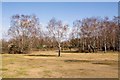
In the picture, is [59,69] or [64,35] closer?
[59,69]

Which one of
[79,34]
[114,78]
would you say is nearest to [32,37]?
[79,34]

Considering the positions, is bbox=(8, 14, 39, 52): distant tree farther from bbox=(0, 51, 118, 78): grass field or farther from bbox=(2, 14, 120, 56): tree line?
bbox=(0, 51, 118, 78): grass field

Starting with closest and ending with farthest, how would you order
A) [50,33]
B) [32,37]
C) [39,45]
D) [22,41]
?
[50,33], [22,41], [32,37], [39,45]

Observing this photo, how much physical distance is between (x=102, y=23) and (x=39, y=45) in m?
27.2

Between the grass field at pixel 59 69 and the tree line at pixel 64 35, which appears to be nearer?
the grass field at pixel 59 69

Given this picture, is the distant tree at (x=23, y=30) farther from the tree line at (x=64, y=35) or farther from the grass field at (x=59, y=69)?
the grass field at (x=59, y=69)

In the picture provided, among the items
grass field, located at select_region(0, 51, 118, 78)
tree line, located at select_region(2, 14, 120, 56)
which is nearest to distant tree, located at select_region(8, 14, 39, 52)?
tree line, located at select_region(2, 14, 120, 56)

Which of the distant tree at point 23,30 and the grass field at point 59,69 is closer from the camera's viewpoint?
the grass field at point 59,69

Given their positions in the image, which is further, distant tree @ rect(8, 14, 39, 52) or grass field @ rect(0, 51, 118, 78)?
distant tree @ rect(8, 14, 39, 52)

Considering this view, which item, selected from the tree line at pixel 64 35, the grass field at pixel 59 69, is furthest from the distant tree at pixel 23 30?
the grass field at pixel 59 69

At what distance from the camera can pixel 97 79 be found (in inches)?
667

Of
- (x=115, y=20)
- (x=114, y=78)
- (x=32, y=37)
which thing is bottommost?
(x=114, y=78)

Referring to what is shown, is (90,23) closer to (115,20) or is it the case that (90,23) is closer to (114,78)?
(115,20)

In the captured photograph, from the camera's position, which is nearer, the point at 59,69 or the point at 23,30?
the point at 59,69
